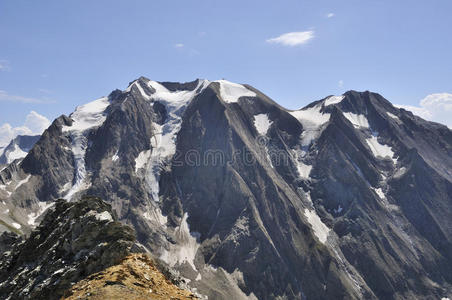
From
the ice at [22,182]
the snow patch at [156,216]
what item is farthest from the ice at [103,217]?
the ice at [22,182]

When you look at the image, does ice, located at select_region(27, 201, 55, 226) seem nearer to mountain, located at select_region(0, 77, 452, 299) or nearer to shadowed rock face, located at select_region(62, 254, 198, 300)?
mountain, located at select_region(0, 77, 452, 299)

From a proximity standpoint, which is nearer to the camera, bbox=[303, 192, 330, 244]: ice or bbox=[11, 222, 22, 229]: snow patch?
bbox=[11, 222, 22, 229]: snow patch

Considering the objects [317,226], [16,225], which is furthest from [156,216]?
[317,226]

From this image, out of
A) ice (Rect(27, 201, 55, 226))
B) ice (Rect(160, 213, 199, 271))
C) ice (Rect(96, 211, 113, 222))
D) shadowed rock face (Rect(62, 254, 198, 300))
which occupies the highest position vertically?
ice (Rect(27, 201, 55, 226))

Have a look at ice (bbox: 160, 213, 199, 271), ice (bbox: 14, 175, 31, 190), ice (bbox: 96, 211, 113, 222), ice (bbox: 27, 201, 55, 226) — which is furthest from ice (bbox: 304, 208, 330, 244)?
ice (bbox: 96, 211, 113, 222)

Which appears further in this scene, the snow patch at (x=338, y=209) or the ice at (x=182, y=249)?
the snow patch at (x=338, y=209)

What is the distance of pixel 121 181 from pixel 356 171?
399 feet

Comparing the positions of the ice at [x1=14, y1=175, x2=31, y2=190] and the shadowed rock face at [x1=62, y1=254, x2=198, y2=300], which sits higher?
the ice at [x1=14, y1=175, x2=31, y2=190]

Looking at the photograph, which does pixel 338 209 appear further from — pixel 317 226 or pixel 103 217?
pixel 103 217

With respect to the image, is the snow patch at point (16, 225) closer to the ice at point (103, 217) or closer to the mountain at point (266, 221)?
the mountain at point (266, 221)

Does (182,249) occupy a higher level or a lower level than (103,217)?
lower

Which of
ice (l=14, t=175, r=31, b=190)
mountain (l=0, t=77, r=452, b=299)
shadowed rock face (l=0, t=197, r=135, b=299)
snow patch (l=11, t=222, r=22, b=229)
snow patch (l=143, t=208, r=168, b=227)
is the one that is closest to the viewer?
shadowed rock face (l=0, t=197, r=135, b=299)

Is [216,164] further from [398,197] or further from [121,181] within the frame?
[398,197]

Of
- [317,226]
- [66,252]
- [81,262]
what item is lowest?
[317,226]
